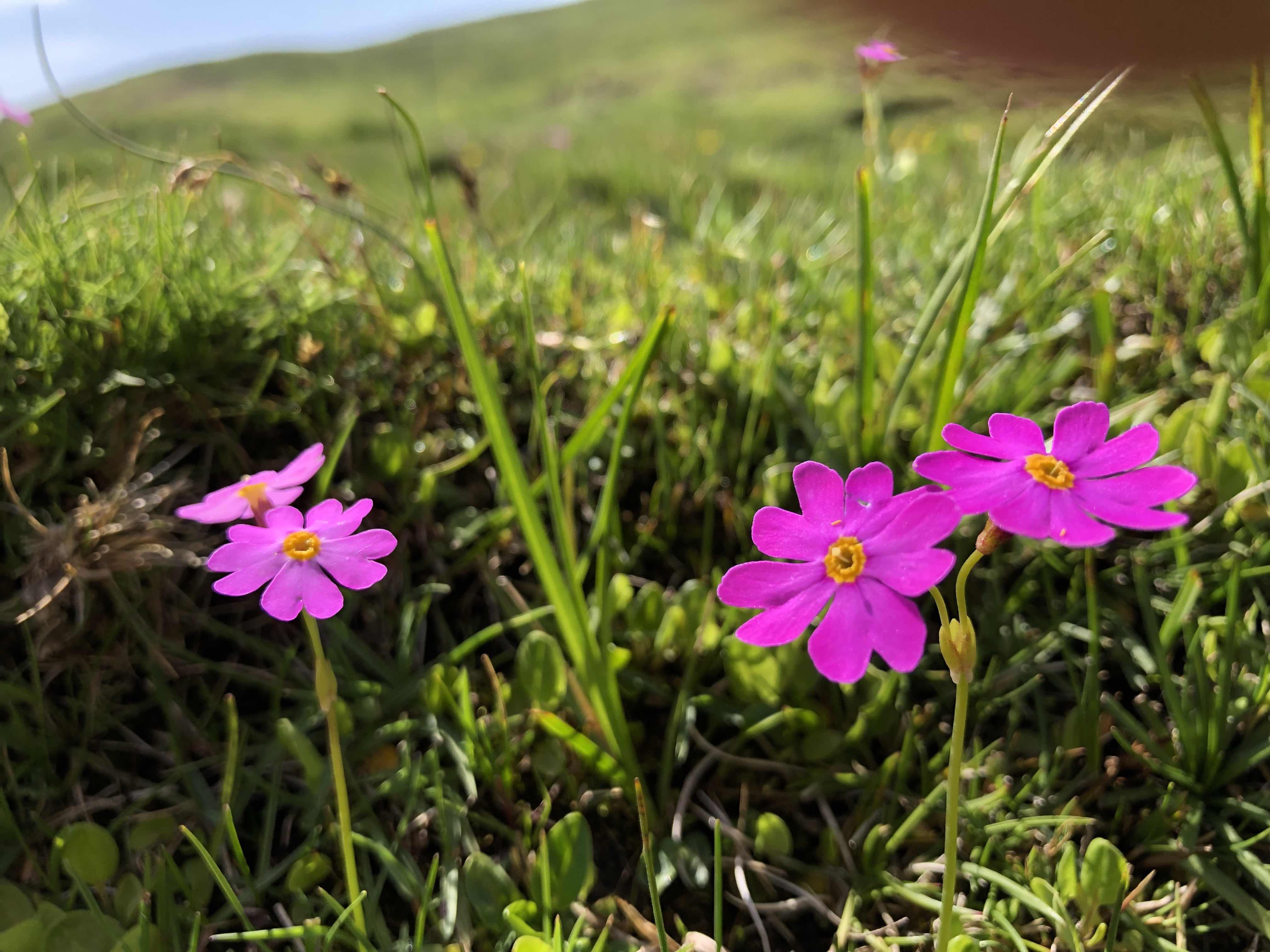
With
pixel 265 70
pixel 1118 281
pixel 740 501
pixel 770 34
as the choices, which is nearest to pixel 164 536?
pixel 740 501

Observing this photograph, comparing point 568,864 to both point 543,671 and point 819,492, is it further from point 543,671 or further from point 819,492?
point 819,492

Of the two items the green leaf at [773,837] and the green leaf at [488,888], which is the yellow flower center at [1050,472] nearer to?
the green leaf at [773,837]

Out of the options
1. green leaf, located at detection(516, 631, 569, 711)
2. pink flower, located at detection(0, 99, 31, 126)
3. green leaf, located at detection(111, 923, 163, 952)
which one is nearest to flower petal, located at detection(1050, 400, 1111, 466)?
green leaf, located at detection(516, 631, 569, 711)

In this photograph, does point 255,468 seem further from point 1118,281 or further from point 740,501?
point 1118,281

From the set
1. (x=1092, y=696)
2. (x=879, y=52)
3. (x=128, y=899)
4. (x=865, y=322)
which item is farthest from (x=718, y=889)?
(x=879, y=52)

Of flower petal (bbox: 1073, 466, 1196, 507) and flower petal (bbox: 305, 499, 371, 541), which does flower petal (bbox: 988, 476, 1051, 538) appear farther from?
flower petal (bbox: 305, 499, 371, 541)

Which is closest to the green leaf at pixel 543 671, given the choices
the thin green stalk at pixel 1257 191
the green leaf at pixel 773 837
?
the green leaf at pixel 773 837
